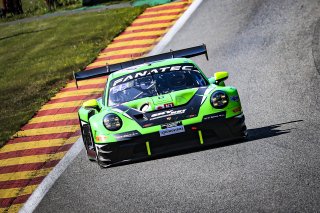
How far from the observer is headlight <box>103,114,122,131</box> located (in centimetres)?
965

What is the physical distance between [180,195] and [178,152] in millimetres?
1005

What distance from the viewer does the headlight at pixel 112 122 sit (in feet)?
31.7

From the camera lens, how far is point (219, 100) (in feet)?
32.0

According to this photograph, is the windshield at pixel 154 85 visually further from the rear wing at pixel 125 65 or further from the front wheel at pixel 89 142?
the rear wing at pixel 125 65

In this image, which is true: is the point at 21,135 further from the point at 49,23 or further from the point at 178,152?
the point at 49,23

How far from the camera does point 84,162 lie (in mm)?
11516

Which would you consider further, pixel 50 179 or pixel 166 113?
pixel 50 179

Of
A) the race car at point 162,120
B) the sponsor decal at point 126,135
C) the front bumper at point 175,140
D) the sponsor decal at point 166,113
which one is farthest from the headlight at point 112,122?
the sponsor decal at point 166,113

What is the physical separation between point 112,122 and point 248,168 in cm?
196

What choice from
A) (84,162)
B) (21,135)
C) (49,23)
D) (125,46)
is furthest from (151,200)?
(49,23)

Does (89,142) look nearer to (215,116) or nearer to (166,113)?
(166,113)

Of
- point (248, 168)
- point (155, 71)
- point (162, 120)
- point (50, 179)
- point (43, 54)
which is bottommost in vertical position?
point (50, 179)

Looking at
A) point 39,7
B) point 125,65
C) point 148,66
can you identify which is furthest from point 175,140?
point 39,7

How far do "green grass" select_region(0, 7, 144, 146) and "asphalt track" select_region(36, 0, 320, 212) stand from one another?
463 cm
